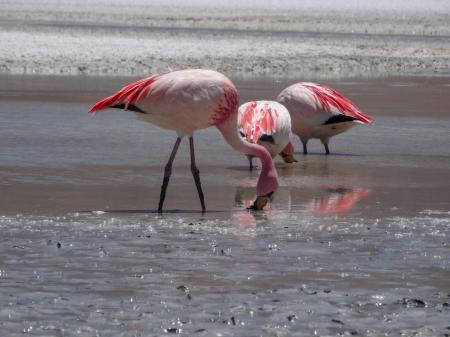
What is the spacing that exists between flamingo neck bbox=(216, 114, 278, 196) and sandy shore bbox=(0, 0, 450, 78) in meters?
15.3

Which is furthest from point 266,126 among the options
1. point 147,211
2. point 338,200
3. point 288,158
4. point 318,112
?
point 147,211

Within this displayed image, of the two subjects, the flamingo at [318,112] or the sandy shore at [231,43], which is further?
the sandy shore at [231,43]

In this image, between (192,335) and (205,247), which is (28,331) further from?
(205,247)

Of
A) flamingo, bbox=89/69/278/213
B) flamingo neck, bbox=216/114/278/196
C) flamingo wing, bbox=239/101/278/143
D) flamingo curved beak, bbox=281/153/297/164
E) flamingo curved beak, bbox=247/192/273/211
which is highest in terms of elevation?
flamingo, bbox=89/69/278/213

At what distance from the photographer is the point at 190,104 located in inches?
377

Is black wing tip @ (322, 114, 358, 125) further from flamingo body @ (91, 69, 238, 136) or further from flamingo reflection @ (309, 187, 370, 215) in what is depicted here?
flamingo body @ (91, 69, 238, 136)

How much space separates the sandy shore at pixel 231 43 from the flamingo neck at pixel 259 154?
50.1 ft

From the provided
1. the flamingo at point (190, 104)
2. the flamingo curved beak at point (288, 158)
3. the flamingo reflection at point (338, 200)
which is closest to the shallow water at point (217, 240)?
the flamingo reflection at point (338, 200)

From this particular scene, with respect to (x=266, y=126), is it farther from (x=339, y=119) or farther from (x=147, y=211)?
(x=147, y=211)

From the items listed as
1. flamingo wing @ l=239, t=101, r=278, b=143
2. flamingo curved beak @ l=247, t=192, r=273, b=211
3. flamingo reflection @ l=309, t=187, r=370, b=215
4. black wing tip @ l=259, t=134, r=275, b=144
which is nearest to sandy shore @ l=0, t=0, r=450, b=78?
flamingo wing @ l=239, t=101, r=278, b=143

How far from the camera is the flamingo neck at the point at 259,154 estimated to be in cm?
943

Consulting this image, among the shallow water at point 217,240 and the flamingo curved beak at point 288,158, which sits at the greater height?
the shallow water at point 217,240

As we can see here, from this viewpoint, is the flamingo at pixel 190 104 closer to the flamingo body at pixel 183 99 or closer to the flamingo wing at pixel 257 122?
the flamingo body at pixel 183 99

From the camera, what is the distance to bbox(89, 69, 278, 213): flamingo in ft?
31.4
